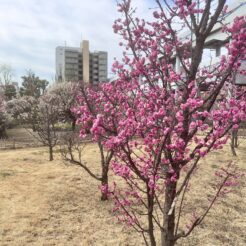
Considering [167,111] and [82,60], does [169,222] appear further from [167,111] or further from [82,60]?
[82,60]

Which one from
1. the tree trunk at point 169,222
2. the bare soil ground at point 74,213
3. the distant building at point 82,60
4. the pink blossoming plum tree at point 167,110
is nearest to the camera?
the pink blossoming plum tree at point 167,110

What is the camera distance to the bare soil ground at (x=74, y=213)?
5941 mm

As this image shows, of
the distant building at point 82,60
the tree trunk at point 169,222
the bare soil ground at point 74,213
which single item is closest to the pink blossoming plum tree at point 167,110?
the tree trunk at point 169,222

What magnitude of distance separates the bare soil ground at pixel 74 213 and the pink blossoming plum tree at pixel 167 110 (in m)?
2.64

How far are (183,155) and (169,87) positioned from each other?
0.92 meters

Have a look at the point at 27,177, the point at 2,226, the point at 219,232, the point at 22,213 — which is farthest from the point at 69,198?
the point at 219,232

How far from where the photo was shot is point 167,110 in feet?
11.1

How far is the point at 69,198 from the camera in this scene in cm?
818

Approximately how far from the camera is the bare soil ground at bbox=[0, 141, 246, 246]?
594 centimetres

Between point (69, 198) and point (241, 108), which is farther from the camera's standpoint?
point (69, 198)

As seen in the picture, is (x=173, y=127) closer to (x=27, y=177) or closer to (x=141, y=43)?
(x=141, y=43)

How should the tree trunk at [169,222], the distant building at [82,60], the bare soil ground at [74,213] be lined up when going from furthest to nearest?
the distant building at [82,60] → the bare soil ground at [74,213] → the tree trunk at [169,222]

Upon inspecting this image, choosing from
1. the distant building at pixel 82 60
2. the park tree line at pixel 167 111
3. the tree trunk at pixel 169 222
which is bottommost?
the tree trunk at pixel 169 222

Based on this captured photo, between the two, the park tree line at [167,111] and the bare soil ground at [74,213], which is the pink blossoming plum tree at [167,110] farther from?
the bare soil ground at [74,213]
